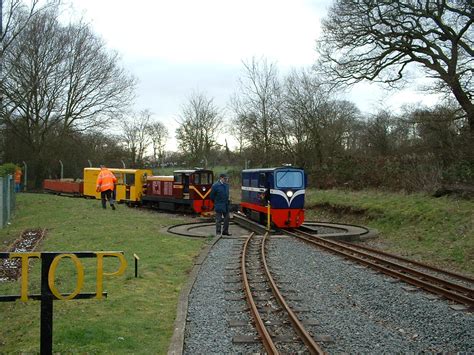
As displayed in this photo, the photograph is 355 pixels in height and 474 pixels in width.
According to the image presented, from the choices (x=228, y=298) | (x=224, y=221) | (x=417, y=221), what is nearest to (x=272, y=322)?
(x=228, y=298)

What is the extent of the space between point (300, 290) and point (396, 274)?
2268mm

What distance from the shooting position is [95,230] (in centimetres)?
1659

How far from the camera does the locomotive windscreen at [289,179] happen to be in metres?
17.9

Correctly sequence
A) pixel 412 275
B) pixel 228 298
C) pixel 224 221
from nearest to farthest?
pixel 228 298, pixel 412 275, pixel 224 221

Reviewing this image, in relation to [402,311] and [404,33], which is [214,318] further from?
[404,33]

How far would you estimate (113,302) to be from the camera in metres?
7.62

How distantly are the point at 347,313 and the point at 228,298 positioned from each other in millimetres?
1934

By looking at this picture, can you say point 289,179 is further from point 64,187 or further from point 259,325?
point 64,187

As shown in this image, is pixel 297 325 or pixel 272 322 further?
pixel 272 322

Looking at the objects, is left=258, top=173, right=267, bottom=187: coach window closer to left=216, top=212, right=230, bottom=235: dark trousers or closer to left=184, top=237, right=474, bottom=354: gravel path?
left=216, top=212, right=230, bottom=235: dark trousers

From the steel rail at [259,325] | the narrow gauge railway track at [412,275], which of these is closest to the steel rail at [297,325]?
→ the steel rail at [259,325]

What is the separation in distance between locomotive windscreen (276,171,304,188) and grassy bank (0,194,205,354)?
4.17m

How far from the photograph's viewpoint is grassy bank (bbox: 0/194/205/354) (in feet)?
19.2

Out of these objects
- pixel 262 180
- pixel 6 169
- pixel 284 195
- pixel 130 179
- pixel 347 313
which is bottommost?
pixel 347 313
